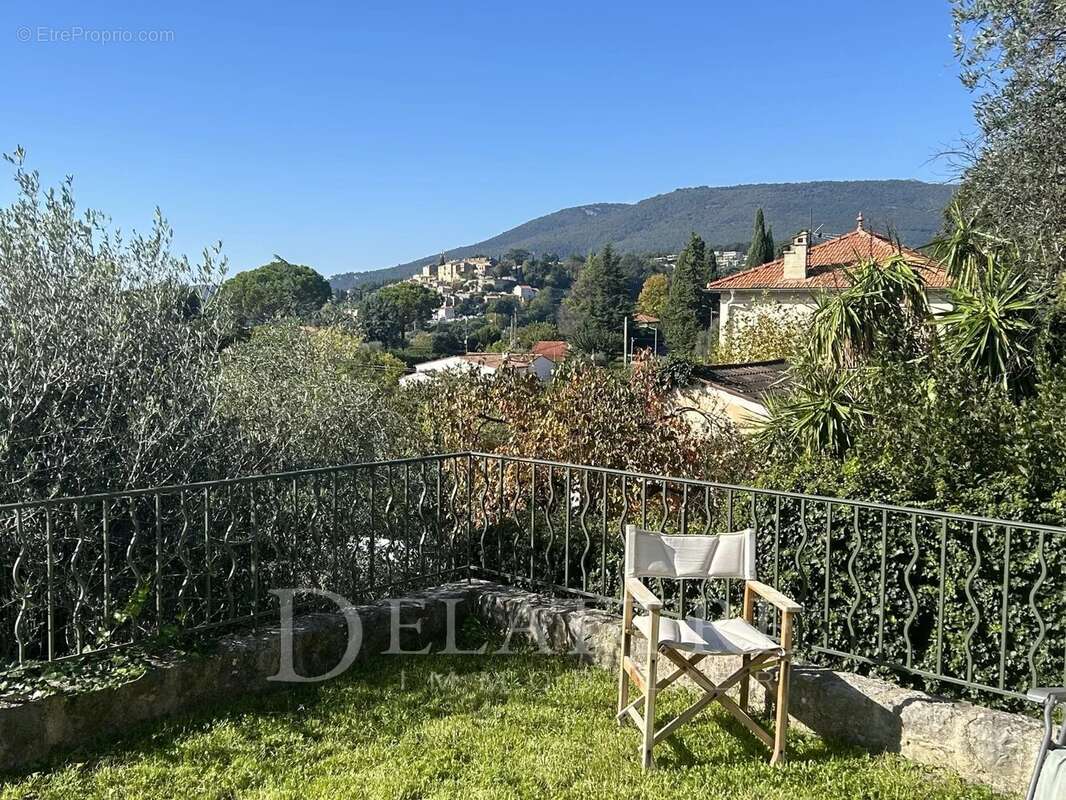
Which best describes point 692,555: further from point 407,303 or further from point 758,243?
point 407,303

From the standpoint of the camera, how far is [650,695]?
3404 mm

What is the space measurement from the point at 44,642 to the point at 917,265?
24.0ft

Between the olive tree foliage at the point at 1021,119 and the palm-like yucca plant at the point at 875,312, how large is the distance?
78cm

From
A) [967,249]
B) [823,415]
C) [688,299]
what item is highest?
[688,299]

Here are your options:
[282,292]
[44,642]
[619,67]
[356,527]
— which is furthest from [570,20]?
[44,642]

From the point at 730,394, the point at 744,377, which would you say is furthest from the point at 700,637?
the point at 744,377

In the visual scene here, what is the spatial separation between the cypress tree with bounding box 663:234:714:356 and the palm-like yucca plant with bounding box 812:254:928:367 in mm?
46688

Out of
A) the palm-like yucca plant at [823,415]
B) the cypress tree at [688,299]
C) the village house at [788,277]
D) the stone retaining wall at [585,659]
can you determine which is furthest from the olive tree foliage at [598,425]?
the cypress tree at [688,299]

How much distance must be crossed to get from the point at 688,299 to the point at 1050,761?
56.9 m

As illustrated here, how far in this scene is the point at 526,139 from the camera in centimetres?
3100

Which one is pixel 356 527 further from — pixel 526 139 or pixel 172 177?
pixel 526 139

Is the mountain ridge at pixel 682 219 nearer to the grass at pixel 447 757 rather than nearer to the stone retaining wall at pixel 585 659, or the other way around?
the stone retaining wall at pixel 585 659

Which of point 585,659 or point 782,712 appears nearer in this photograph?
point 782,712

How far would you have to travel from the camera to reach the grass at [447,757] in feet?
10.6
